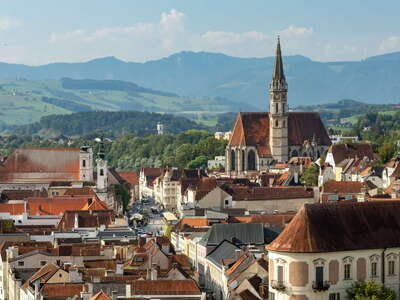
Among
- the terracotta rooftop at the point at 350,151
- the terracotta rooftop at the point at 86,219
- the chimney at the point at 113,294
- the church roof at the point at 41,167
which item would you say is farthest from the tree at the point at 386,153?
the chimney at the point at 113,294

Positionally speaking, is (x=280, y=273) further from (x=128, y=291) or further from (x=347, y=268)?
(x=128, y=291)

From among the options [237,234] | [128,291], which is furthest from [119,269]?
[237,234]

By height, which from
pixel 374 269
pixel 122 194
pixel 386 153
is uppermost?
pixel 386 153

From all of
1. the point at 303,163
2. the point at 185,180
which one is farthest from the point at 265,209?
the point at 303,163

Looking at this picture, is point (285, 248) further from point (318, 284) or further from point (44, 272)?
point (44, 272)

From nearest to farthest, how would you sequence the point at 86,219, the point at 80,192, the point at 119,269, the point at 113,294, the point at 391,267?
the point at 113,294
the point at 391,267
the point at 119,269
the point at 86,219
the point at 80,192

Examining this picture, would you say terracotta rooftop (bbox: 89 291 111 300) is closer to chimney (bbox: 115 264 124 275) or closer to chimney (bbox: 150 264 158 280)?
chimney (bbox: 150 264 158 280)

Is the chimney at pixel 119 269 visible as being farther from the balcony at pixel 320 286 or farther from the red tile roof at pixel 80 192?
the red tile roof at pixel 80 192

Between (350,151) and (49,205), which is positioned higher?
(350,151)
